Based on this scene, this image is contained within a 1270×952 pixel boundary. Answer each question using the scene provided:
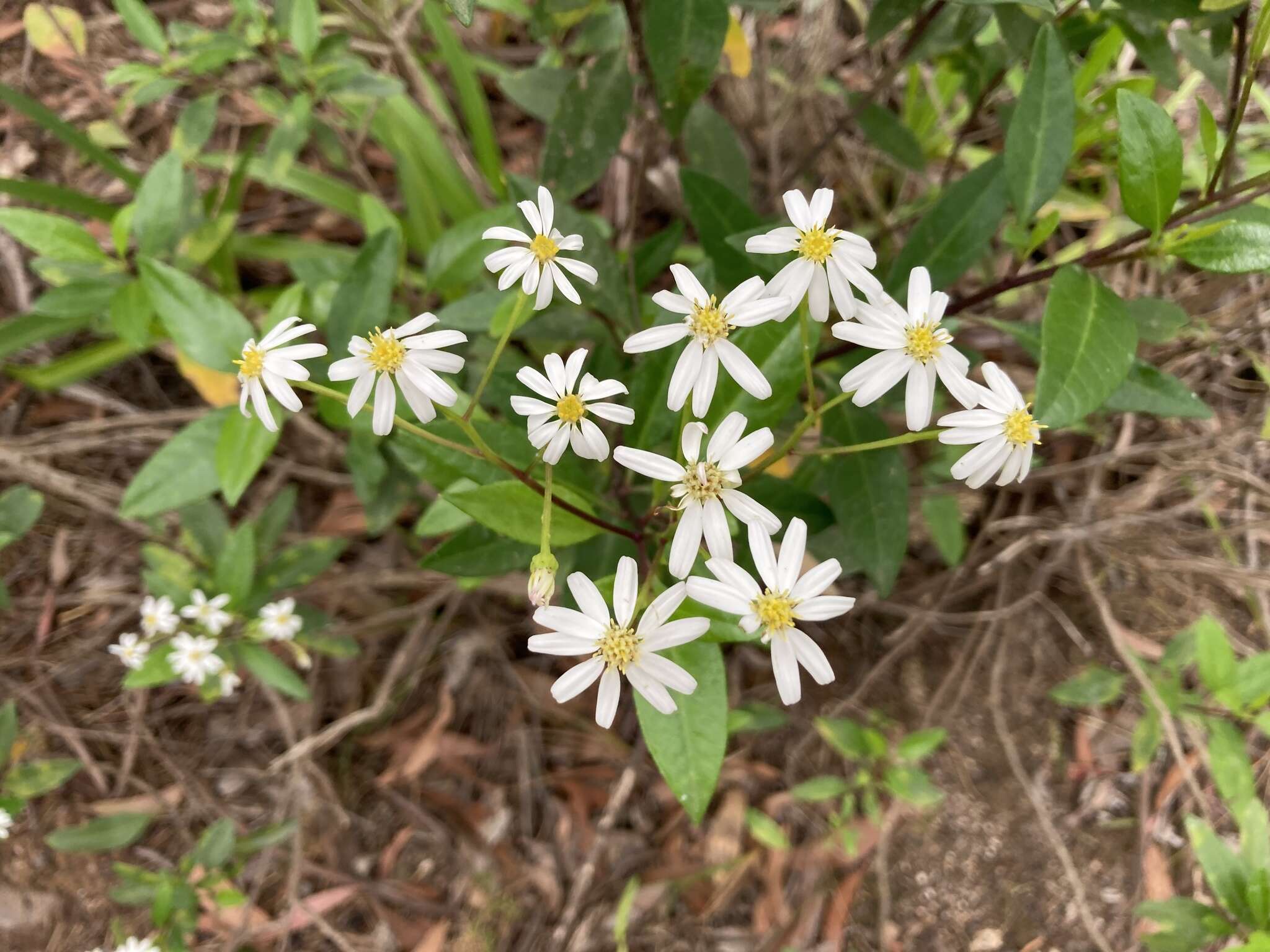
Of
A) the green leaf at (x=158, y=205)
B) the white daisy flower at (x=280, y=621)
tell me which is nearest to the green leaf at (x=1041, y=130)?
the green leaf at (x=158, y=205)

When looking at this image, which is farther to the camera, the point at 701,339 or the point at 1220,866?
the point at 1220,866

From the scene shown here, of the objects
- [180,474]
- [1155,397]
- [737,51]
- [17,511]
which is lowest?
[17,511]

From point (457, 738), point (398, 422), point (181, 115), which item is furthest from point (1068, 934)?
point (181, 115)

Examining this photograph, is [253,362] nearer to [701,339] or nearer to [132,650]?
[701,339]

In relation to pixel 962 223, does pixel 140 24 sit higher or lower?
higher

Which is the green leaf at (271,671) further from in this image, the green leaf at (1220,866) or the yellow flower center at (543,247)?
the green leaf at (1220,866)

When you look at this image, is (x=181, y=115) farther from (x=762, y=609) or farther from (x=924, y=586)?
(x=924, y=586)

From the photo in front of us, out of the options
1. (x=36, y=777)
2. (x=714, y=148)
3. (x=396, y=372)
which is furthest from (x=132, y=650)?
(x=714, y=148)
